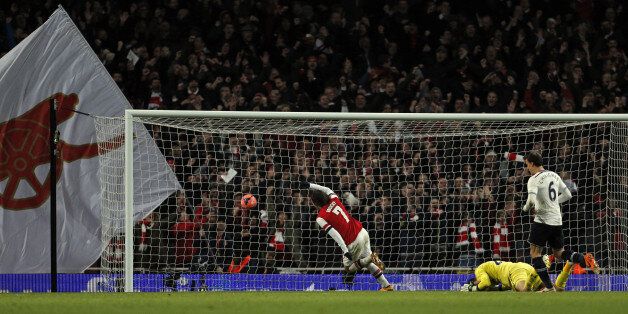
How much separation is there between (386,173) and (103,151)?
3690 mm

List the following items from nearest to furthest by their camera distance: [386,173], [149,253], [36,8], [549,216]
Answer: [549,216], [149,253], [386,173], [36,8]

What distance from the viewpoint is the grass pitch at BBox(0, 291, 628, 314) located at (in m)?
8.34

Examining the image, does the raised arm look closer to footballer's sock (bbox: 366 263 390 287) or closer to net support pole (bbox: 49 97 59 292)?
footballer's sock (bbox: 366 263 390 287)

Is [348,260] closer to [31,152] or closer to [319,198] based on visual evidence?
[319,198]

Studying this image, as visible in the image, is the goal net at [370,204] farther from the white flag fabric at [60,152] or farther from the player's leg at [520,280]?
the player's leg at [520,280]

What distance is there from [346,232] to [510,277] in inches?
77.8

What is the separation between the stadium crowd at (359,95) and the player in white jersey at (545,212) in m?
1.64

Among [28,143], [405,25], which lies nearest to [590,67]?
[405,25]

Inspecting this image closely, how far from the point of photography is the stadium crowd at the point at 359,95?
44.3 ft

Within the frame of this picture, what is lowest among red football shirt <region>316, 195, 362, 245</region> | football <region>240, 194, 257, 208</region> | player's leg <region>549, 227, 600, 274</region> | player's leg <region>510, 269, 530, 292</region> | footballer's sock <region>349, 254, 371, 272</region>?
player's leg <region>510, 269, 530, 292</region>

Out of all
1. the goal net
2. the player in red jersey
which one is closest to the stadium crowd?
the goal net

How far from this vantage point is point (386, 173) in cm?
1406

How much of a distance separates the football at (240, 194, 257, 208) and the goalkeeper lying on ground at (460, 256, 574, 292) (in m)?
2.70

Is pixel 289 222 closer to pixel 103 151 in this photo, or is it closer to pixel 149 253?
pixel 149 253
